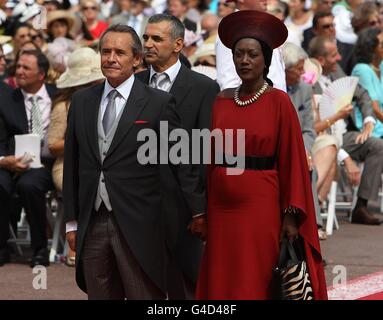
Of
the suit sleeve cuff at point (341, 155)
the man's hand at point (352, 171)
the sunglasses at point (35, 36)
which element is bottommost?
the man's hand at point (352, 171)

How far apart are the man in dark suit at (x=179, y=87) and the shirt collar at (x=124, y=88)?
31.1 inches

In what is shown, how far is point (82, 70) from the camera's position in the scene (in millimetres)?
11289

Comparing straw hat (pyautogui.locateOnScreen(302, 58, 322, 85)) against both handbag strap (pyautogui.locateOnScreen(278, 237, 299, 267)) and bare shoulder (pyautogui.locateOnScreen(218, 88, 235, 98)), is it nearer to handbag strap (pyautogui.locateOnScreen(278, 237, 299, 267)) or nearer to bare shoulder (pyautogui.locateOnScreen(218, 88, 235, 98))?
bare shoulder (pyautogui.locateOnScreen(218, 88, 235, 98))

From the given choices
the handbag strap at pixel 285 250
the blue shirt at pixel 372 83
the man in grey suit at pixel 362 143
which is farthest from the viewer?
the blue shirt at pixel 372 83

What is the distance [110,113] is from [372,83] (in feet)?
25.1

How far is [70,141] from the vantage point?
23.7 feet

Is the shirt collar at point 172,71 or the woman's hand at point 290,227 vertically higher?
the shirt collar at point 172,71

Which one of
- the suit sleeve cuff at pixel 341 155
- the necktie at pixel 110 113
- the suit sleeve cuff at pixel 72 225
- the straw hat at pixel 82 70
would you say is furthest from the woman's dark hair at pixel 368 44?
the suit sleeve cuff at pixel 72 225

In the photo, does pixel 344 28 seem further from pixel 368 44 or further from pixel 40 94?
pixel 40 94

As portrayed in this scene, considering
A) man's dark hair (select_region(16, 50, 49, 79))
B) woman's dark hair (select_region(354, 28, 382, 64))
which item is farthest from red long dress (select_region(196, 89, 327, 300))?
woman's dark hair (select_region(354, 28, 382, 64))

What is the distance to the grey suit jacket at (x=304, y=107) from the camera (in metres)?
11.5

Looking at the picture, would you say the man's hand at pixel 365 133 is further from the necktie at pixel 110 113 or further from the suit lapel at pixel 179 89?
the necktie at pixel 110 113

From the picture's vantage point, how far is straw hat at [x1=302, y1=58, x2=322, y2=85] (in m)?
13.2
